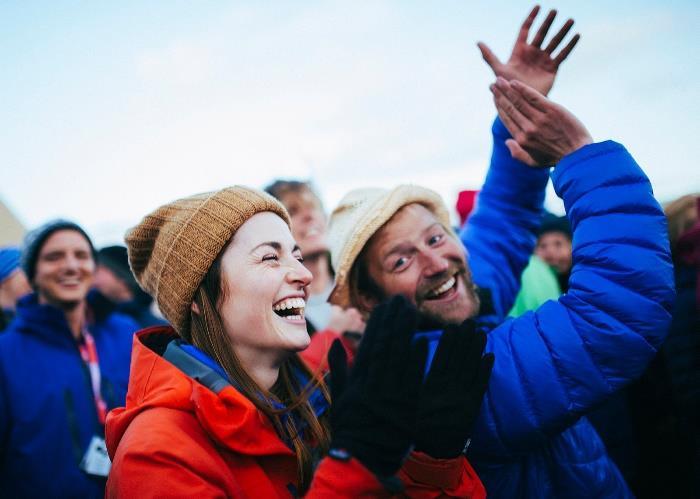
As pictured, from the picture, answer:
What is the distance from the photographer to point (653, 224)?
5.06 ft

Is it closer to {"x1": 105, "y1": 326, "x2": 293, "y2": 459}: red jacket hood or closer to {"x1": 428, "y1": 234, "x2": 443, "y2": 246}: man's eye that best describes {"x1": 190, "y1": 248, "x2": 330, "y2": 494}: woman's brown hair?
{"x1": 105, "y1": 326, "x2": 293, "y2": 459}: red jacket hood

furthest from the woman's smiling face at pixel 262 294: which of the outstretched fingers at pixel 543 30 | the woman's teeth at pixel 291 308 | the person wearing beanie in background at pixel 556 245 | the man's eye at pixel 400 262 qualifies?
the person wearing beanie in background at pixel 556 245

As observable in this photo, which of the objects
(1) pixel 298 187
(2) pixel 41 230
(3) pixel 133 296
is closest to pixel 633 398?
(1) pixel 298 187

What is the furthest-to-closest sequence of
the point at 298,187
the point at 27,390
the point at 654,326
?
the point at 298,187 → the point at 27,390 → the point at 654,326

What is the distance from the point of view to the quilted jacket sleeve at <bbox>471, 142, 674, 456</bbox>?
4.89 ft

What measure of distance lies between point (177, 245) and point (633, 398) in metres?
2.98

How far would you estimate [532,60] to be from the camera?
211 cm

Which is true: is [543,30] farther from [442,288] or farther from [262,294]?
[262,294]

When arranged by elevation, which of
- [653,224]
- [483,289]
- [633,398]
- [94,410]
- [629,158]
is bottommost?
[633,398]

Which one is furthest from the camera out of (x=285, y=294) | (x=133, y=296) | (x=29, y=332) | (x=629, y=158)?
(x=133, y=296)

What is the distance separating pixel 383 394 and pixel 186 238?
1013 millimetres

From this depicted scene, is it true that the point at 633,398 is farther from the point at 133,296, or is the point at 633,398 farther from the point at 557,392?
the point at 133,296

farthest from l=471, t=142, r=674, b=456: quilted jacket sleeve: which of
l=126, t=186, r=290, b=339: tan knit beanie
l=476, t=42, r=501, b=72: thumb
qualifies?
l=126, t=186, r=290, b=339: tan knit beanie

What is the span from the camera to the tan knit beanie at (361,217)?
2.28 m
